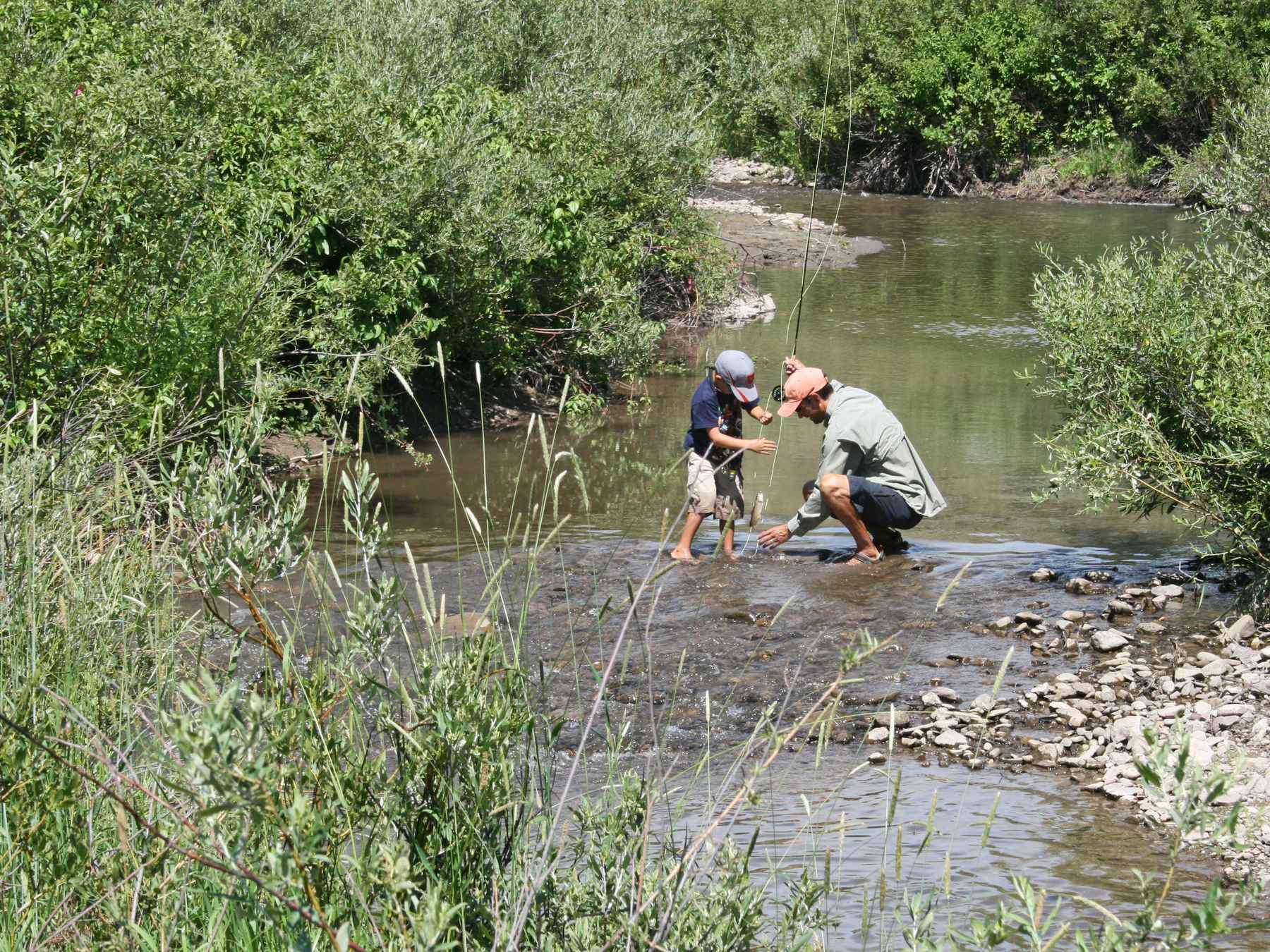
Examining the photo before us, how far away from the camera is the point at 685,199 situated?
16.1 metres

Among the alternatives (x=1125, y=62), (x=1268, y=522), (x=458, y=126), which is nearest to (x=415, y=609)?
(x=1268, y=522)

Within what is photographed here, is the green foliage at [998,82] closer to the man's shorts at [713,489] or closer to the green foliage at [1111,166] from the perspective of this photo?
the green foliage at [1111,166]

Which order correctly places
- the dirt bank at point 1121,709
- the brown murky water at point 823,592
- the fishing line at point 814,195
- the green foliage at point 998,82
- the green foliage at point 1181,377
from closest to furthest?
the fishing line at point 814,195, the brown murky water at point 823,592, the dirt bank at point 1121,709, the green foliage at point 1181,377, the green foliage at point 998,82

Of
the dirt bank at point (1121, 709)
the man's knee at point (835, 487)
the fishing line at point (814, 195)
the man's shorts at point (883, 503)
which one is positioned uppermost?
the fishing line at point (814, 195)

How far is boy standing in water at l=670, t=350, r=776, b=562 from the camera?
8.72 metres


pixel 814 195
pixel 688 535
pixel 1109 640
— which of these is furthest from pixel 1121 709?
pixel 688 535

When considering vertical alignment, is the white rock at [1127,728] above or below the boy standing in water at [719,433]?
below

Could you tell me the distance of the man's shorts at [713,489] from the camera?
8.99 meters

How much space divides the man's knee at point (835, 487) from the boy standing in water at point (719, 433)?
18.6 inches

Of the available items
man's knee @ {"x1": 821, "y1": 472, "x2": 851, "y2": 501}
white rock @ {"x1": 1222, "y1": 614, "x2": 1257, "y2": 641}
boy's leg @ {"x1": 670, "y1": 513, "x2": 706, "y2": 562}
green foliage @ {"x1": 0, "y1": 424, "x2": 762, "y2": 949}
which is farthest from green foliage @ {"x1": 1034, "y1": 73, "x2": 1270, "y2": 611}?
green foliage @ {"x1": 0, "y1": 424, "x2": 762, "y2": 949}

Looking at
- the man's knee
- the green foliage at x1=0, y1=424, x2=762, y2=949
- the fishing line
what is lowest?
the man's knee

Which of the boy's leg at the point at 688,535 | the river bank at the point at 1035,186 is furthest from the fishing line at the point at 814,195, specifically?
the river bank at the point at 1035,186

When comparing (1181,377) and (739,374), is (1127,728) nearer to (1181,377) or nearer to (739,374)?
(1181,377)

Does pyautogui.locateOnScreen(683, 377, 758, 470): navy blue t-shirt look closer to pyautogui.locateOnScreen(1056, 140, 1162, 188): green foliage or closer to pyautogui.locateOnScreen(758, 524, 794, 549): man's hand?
pyautogui.locateOnScreen(758, 524, 794, 549): man's hand
